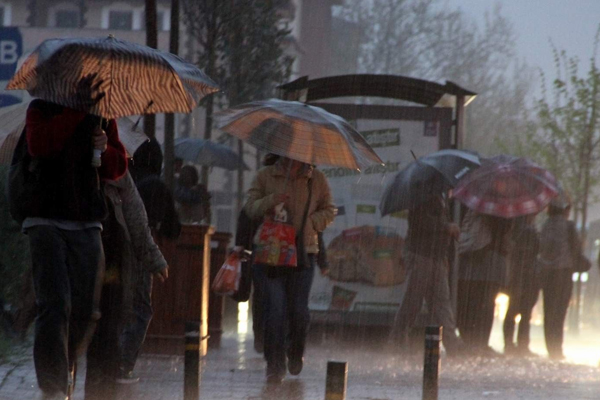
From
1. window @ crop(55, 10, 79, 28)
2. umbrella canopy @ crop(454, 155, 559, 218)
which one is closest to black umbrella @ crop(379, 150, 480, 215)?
umbrella canopy @ crop(454, 155, 559, 218)

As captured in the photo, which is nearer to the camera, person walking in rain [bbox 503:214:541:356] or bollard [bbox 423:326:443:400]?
bollard [bbox 423:326:443:400]

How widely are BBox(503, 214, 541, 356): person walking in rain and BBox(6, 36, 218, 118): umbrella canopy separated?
→ 736 centimetres

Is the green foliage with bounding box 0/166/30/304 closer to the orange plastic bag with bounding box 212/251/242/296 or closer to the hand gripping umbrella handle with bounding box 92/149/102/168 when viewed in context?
the orange plastic bag with bounding box 212/251/242/296

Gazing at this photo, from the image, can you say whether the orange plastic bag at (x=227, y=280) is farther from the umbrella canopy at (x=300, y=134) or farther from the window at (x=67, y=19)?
the window at (x=67, y=19)

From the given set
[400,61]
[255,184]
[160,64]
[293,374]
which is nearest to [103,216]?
[160,64]

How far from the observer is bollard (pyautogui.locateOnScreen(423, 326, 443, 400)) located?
7418mm

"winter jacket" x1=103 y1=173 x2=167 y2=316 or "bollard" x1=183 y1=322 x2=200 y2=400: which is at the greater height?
"winter jacket" x1=103 y1=173 x2=167 y2=316

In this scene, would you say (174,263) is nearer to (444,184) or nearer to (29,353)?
(29,353)

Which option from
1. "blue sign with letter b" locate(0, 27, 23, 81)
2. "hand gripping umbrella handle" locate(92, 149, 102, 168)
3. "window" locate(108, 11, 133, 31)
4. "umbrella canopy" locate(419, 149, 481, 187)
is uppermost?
"window" locate(108, 11, 133, 31)

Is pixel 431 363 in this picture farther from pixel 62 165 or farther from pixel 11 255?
pixel 11 255

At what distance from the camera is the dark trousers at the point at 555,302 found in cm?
1409

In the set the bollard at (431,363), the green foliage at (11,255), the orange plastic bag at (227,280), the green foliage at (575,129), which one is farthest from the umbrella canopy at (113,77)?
the green foliage at (575,129)

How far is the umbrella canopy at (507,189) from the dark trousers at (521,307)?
1.51 m

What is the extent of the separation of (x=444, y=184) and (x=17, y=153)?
703 cm
